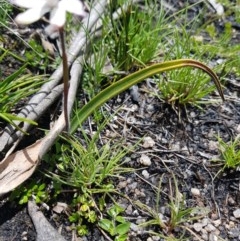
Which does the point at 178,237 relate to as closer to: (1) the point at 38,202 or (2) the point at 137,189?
(2) the point at 137,189

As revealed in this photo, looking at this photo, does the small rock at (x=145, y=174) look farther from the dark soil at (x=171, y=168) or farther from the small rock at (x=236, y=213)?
the small rock at (x=236, y=213)

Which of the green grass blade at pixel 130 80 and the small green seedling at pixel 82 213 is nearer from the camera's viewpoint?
the green grass blade at pixel 130 80

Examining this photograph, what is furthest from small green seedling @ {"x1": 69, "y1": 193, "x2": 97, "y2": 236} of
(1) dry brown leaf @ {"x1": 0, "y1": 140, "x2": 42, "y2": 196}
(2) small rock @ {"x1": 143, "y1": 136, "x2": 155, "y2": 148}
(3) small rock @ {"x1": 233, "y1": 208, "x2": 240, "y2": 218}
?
(3) small rock @ {"x1": 233, "y1": 208, "x2": 240, "y2": 218}

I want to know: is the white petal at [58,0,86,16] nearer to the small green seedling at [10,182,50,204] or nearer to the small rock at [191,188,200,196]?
the small green seedling at [10,182,50,204]

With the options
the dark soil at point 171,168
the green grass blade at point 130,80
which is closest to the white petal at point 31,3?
the green grass blade at point 130,80

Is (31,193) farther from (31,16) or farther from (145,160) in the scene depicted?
(31,16)

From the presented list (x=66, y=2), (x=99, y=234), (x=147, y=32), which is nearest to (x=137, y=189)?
(x=99, y=234)
